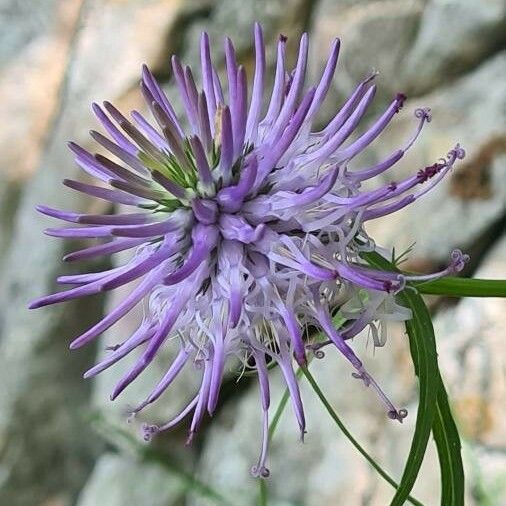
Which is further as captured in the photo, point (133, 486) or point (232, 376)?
point (133, 486)

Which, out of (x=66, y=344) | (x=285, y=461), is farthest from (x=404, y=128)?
(x=66, y=344)

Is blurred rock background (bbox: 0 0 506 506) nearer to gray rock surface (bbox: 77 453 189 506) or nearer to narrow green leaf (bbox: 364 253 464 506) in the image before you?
gray rock surface (bbox: 77 453 189 506)

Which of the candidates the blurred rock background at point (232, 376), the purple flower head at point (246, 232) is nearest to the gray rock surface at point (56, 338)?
the blurred rock background at point (232, 376)

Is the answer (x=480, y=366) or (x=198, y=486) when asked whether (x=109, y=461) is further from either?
(x=480, y=366)

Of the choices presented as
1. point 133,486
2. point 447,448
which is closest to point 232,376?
point 133,486

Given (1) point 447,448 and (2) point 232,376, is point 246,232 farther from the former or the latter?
(2) point 232,376

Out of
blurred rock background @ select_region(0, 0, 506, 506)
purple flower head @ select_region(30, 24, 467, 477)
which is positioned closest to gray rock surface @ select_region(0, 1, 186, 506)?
blurred rock background @ select_region(0, 0, 506, 506)
